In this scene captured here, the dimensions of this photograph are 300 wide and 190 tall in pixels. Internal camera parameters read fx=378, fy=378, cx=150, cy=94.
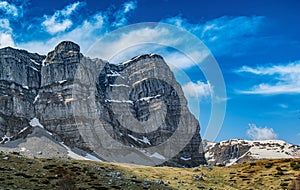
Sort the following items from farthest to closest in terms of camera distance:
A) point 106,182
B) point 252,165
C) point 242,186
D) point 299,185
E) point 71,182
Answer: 1. point 252,165
2. point 242,186
3. point 106,182
4. point 71,182
5. point 299,185

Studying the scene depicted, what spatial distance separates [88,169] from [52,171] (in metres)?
9.62

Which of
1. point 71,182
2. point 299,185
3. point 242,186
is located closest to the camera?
point 299,185

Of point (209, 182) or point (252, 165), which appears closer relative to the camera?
point (209, 182)

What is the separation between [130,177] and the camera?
3086 inches

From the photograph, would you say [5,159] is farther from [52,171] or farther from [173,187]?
[173,187]

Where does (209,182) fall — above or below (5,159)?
below

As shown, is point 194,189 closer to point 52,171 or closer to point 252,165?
point 52,171

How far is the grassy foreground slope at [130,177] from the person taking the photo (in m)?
62.0

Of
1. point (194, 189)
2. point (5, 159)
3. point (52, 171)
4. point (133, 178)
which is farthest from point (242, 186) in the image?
point (5, 159)

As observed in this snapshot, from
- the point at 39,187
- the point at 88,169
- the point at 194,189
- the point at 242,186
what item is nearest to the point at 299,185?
the point at 194,189

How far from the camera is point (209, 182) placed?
8494 cm

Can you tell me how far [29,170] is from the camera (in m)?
70.2

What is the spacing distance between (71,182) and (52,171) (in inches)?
628

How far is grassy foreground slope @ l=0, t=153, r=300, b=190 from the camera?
203ft
